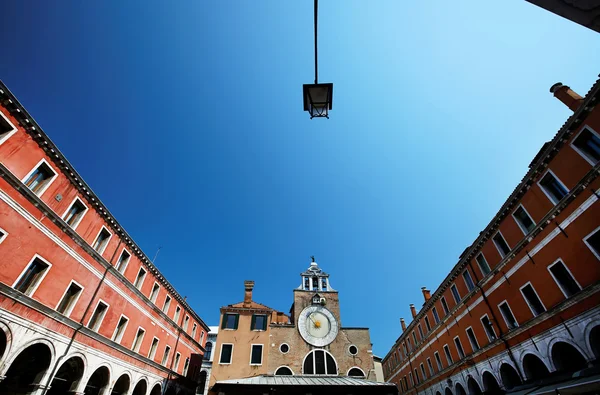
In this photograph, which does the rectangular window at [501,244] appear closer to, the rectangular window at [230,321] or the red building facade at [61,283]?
the rectangular window at [230,321]

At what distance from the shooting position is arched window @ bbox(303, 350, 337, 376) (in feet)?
81.1

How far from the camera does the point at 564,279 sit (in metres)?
13.4

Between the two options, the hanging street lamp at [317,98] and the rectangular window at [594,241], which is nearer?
the hanging street lamp at [317,98]

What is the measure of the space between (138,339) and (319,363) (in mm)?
15033

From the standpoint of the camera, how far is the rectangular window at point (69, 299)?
1462 cm

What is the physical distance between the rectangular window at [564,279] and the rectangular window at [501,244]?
3.14m

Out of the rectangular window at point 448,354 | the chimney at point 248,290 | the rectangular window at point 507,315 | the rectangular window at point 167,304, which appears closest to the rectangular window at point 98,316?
the rectangular window at point 167,304

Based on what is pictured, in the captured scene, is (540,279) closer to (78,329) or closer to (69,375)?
(78,329)

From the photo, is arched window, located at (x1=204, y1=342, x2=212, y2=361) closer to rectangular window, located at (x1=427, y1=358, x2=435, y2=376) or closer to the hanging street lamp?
rectangular window, located at (x1=427, y1=358, x2=435, y2=376)

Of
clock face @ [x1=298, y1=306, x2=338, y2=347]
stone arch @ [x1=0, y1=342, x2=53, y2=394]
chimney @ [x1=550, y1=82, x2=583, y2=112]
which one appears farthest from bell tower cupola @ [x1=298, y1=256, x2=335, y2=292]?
chimney @ [x1=550, y1=82, x2=583, y2=112]

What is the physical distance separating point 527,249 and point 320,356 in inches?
734

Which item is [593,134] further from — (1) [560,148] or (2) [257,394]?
(2) [257,394]

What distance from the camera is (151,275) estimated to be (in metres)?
23.0

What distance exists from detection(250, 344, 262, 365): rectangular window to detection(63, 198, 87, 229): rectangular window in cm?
1746
